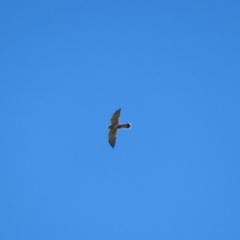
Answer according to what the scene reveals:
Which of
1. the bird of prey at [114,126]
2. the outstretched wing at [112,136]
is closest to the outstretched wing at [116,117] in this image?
the bird of prey at [114,126]

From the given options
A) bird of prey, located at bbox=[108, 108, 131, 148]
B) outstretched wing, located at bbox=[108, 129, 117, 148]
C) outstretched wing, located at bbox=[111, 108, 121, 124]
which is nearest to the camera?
outstretched wing, located at bbox=[111, 108, 121, 124]

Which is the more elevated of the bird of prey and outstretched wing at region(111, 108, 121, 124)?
outstretched wing at region(111, 108, 121, 124)

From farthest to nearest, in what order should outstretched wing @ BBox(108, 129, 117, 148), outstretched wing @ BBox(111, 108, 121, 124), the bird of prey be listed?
outstretched wing @ BBox(108, 129, 117, 148) < the bird of prey < outstretched wing @ BBox(111, 108, 121, 124)

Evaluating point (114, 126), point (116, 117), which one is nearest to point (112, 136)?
point (114, 126)

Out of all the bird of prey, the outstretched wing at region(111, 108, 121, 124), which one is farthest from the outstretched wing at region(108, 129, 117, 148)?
the outstretched wing at region(111, 108, 121, 124)

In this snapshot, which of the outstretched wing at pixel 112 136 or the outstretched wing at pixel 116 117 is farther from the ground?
the outstretched wing at pixel 116 117

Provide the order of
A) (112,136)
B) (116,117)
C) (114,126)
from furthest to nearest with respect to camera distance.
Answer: (112,136), (114,126), (116,117)

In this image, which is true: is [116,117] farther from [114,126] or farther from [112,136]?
[112,136]

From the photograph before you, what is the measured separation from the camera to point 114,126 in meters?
37.9

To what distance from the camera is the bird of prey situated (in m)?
37.4

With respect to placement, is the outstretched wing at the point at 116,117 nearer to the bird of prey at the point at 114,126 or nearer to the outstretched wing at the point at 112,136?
the bird of prey at the point at 114,126

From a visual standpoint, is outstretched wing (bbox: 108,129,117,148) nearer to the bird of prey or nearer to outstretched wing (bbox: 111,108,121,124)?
the bird of prey

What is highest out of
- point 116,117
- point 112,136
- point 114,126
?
point 116,117

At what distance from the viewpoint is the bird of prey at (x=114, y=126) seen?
123 ft
